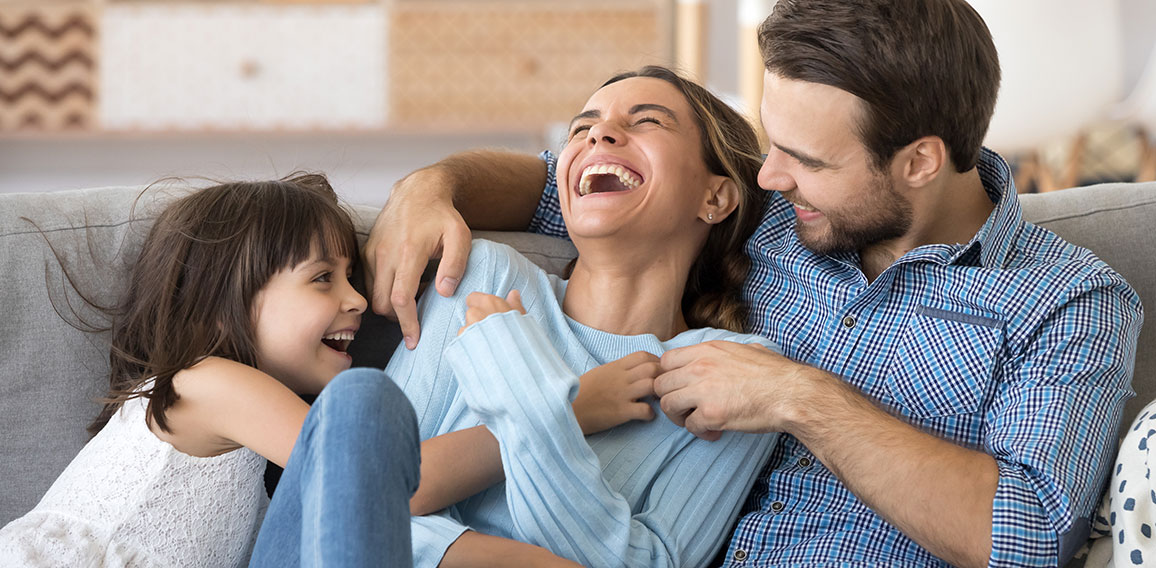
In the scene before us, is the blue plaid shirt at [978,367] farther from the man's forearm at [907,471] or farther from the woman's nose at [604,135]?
the woman's nose at [604,135]

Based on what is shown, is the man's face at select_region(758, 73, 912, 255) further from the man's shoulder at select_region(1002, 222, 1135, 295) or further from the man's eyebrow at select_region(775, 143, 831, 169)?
the man's shoulder at select_region(1002, 222, 1135, 295)

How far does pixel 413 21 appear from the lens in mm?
4852

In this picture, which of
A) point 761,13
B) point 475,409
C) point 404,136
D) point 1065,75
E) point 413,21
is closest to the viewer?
point 475,409

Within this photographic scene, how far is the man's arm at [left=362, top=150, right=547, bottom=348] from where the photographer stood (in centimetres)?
153

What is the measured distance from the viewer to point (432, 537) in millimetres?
1274

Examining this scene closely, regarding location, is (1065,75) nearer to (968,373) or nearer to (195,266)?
(968,373)

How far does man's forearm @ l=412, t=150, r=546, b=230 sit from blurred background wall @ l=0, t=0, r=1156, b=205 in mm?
2689

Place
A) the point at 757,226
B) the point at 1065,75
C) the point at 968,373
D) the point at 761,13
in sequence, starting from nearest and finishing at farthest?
the point at 968,373
the point at 757,226
the point at 1065,75
the point at 761,13

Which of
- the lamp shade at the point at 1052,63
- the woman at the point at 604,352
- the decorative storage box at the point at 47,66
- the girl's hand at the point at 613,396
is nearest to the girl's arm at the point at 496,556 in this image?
the woman at the point at 604,352

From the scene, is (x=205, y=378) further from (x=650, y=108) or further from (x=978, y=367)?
(x=978, y=367)

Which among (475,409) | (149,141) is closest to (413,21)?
(149,141)

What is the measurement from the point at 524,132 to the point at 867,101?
3816mm

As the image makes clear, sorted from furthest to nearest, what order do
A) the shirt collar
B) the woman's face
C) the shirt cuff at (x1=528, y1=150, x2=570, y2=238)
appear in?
the shirt cuff at (x1=528, y1=150, x2=570, y2=238) → the woman's face → the shirt collar

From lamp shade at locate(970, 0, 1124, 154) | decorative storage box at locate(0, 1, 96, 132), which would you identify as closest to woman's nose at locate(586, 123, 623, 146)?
lamp shade at locate(970, 0, 1124, 154)
